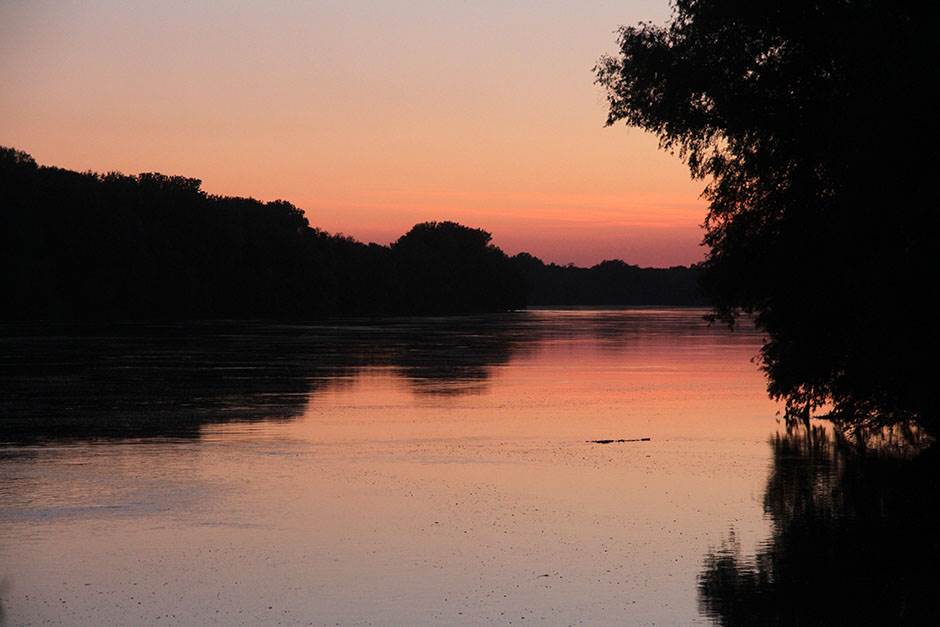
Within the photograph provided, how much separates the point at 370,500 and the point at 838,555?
20.1 ft

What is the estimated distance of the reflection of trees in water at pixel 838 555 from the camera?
38.8ft

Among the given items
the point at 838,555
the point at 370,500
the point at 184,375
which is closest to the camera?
the point at 838,555

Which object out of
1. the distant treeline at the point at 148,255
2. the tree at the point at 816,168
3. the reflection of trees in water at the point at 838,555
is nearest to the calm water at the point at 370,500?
the reflection of trees in water at the point at 838,555

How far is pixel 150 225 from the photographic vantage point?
143250mm

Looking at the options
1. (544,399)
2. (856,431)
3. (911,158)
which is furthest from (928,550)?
(544,399)

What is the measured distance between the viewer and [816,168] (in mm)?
24469

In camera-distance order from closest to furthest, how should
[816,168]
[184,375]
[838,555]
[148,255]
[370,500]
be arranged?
[838,555] < [370,500] < [816,168] < [184,375] < [148,255]

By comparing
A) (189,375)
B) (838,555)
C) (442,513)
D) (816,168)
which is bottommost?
(838,555)

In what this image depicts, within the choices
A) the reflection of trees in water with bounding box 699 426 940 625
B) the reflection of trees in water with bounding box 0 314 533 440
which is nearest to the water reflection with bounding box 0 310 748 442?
the reflection of trees in water with bounding box 0 314 533 440

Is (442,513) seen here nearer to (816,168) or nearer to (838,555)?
(838,555)

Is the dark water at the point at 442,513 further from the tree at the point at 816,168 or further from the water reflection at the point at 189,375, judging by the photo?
the tree at the point at 816,168

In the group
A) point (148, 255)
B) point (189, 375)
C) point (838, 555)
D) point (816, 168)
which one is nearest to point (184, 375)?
point (189, 375)

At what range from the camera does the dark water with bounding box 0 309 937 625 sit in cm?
1207

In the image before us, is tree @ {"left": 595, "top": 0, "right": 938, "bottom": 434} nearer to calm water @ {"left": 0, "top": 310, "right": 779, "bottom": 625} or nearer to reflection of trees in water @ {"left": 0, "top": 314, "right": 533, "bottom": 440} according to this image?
calm water @ {"left": 0, "top": 310, "right": 779, "bottom": 625}
